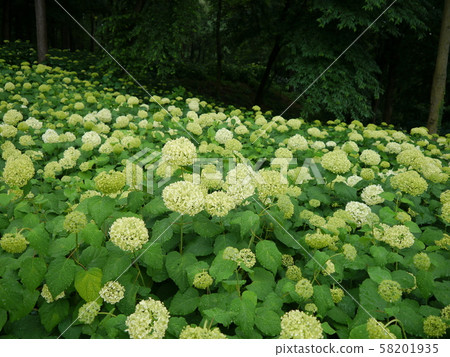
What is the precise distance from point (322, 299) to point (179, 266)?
2.93ft

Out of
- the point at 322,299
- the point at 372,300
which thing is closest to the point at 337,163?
the point at 372,300

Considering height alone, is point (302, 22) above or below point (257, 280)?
above

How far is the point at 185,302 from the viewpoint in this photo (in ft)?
5.68

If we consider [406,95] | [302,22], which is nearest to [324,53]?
[302,22]

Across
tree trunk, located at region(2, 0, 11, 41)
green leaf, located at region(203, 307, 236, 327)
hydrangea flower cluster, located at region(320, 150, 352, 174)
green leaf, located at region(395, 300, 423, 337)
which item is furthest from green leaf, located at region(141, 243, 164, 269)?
tree trunk, located at region(2, 0, 11, 41)

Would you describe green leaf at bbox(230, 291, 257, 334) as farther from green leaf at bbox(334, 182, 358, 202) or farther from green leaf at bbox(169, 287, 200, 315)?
green leaf at bbox(334, 182, 358, 202)

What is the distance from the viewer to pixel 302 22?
10.1m

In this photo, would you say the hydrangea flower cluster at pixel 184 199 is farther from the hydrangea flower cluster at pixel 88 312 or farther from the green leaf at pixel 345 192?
the green leaf at pixel 345 192

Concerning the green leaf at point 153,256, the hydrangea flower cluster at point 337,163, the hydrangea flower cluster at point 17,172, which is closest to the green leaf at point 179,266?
the green leaf at point 153,256

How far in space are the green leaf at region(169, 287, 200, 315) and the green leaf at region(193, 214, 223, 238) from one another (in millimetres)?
363

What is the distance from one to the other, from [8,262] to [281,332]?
1602 mm

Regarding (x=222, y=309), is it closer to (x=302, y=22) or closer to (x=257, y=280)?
(x=257, y=280)

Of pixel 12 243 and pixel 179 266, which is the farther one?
pixel 179 266

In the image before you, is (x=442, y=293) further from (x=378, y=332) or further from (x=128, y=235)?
(x=128, y=235)
